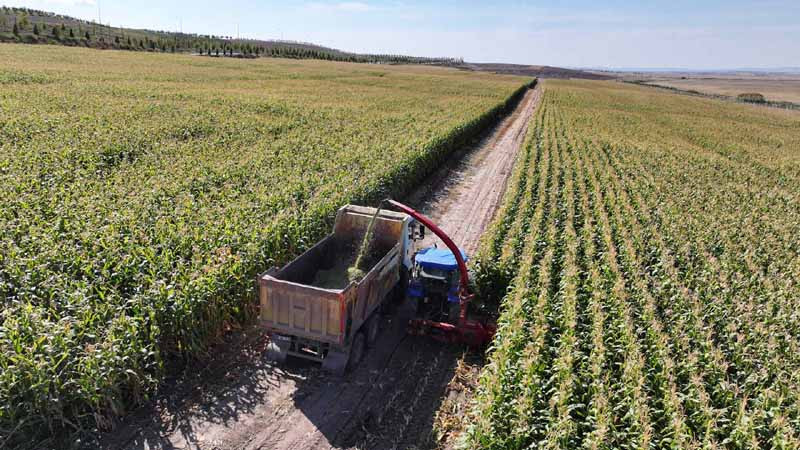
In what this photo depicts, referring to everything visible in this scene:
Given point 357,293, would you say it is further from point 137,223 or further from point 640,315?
point 137,223

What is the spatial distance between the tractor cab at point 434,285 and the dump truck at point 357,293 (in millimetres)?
21

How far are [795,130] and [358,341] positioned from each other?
6929 centimetres

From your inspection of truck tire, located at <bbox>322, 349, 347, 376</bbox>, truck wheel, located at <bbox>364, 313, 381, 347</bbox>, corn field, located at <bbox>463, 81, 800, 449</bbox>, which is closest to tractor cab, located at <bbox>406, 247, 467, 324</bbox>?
truck wheel, located at <bbox>364, 313, 381, 347</bbox>

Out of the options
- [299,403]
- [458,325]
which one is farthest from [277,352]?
[458,325]

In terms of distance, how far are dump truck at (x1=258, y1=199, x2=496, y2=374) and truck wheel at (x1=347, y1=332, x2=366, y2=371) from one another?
0.06 ft

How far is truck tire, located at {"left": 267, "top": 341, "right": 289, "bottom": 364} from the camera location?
27.8 ft

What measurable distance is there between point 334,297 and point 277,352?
194 centimetres

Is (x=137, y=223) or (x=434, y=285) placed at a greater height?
(x=137, y=223)

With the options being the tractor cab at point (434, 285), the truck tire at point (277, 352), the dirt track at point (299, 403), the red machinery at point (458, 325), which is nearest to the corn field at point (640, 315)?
the red machinery at point (458, 325)

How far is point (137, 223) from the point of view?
10547mm

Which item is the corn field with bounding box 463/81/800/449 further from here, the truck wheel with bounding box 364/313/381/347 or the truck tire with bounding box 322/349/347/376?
the truck tire with bounding box 322/349/347/376

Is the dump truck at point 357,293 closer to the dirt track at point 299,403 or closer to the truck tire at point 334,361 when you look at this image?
the truck tire at point 334,361

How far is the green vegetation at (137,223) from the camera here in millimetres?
6664

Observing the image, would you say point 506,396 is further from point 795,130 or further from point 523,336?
point 795,130
